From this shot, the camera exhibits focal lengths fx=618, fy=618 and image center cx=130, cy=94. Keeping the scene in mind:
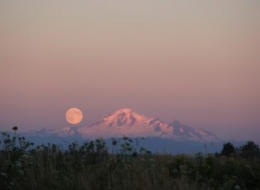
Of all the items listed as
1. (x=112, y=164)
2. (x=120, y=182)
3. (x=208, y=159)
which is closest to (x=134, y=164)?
(x=112, y=164)

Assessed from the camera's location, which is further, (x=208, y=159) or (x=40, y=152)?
(x=208, y=159)

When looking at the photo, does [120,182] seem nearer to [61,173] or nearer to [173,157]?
[61,173]

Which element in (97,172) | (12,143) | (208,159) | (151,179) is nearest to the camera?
(151,179)

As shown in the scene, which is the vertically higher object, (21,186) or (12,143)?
(12,143)

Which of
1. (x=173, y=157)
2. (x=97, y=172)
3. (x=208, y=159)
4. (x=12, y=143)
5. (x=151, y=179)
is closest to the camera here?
(x=151, y=179)

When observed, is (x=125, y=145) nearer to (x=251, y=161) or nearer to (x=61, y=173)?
(x=61, y=173)

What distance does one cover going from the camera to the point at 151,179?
10820 mm

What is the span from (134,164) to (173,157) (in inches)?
230

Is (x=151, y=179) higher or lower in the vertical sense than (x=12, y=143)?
lower

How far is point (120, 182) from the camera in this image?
35.8 ft

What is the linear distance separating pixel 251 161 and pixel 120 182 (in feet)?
22.7

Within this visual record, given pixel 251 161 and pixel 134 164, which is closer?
pixel 134 164

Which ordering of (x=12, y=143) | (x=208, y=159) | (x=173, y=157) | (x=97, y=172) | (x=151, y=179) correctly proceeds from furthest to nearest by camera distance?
(x=173, y=157) < (x=208, y=159) < (x=12, y=143) < (x=97, y=172) < (x=151, y=179)

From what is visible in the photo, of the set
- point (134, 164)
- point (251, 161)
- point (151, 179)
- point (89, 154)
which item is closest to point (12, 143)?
point (89, 154)
